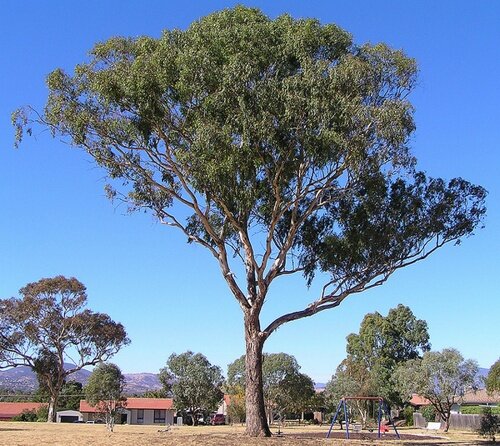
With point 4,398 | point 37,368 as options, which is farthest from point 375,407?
point 4,398

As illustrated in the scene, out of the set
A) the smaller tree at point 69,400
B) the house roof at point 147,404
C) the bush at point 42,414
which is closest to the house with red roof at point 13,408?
the smaller tree at point 69,400

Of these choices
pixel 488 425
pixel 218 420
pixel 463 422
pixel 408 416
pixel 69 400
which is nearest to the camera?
pixel 488 425

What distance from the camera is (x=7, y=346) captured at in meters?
60.4

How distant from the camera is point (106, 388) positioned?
6084cm

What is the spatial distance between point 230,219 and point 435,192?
905 centimetres

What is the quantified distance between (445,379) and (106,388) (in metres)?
29.6

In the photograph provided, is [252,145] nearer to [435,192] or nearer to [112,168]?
[112,168]

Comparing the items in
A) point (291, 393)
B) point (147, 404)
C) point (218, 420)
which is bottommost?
point (218, 420)

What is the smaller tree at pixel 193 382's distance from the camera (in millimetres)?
74562

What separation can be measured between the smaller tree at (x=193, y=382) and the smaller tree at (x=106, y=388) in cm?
1246

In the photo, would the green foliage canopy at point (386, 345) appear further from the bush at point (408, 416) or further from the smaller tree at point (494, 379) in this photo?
the smaller tree at point (494, 379)

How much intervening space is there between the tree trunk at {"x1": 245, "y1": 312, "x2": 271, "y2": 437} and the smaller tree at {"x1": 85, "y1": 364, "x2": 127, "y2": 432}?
37830 millimetres

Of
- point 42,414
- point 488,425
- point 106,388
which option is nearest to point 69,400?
point 42,414

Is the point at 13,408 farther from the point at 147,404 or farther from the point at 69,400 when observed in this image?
the point at 147,404
